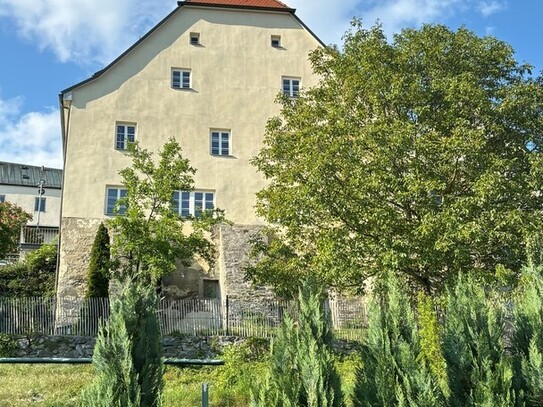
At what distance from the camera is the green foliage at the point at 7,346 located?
50.9 ft

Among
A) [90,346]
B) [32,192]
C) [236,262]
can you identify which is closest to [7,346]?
[90,346]

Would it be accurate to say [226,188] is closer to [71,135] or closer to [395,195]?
[71,135]

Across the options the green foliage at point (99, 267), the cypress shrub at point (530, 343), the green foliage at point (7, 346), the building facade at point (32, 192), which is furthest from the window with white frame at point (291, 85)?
the building facade at point (32, 192)

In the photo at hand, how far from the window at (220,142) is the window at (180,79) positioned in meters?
2.61

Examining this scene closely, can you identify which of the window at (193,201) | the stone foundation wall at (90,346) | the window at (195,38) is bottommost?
the stone foundation wall at (90,346)

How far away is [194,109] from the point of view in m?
26.1

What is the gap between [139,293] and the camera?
21.8 feet

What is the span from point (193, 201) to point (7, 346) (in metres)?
10.7

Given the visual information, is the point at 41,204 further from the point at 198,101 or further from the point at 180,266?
the point at 180,266

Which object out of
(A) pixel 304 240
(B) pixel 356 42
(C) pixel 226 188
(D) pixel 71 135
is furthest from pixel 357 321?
(D) pixel 71 135

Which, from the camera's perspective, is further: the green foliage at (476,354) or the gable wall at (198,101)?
the gable wall at (198,101)

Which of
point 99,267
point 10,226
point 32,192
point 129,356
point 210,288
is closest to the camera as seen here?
point 129,356

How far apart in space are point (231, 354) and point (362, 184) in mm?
5361

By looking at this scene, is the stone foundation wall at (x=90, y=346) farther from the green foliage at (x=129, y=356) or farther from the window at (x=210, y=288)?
the green foliage at (x=129, y=356)
